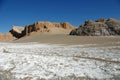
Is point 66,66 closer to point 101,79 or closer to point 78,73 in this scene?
point 78,73

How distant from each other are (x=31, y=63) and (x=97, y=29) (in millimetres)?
57048

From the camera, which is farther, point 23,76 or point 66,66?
point 66,66

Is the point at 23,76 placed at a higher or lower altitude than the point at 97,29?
lower

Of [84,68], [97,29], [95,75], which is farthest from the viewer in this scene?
[97,29]

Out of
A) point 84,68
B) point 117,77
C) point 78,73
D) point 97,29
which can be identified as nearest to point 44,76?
point 78,73

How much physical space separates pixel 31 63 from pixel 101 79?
6.05 meters

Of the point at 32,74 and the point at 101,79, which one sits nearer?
the point at 101,79

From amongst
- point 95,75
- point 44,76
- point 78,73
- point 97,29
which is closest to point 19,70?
point 44,76

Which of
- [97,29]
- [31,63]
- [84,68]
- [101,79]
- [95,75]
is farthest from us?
[97,29]

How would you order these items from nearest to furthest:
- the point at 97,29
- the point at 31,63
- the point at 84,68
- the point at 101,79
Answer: the point at 101,79
the point at 84,68
the point at 31,63
the point at 97,29

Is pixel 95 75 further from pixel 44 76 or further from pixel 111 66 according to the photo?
pixel 44 76

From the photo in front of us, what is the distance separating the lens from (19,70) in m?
11.9

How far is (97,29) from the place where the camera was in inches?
2662

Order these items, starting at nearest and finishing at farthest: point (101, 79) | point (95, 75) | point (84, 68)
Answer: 1. point (101, 79)
2. point (95, 75)
3. point (84, 68)
